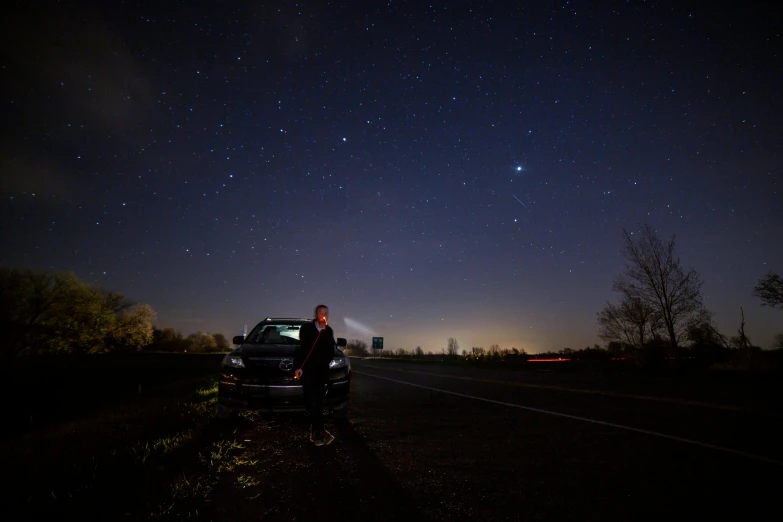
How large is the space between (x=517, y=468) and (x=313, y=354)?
3.02 m

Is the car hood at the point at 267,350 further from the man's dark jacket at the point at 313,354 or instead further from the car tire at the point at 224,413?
the car tire at the point at 224,413

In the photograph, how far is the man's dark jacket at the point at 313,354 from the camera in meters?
5.41

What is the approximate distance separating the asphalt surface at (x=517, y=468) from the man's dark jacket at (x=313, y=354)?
902 millimetres

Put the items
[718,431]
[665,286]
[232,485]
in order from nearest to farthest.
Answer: [232,485], [718,431], [665,286]

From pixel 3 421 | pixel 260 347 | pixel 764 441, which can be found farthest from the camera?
pixel 3 421

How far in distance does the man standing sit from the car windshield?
1.78 meters

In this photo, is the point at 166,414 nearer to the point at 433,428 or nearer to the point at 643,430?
the point at 433,428

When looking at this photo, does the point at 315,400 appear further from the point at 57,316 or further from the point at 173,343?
the point at 173,343

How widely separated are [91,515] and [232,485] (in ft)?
3.39

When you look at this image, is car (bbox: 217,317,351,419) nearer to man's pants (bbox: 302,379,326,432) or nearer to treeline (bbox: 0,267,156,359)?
man's pants (bbox: 302,379,326,432)

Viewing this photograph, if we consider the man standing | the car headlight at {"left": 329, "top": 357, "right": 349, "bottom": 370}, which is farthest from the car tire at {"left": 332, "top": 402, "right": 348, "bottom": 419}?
the man standing

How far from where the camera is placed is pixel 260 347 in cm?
646

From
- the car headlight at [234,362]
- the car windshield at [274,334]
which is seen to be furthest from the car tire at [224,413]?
the car windshield at [274,334]

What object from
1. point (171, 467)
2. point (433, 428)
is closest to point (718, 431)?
point (433, 428)
